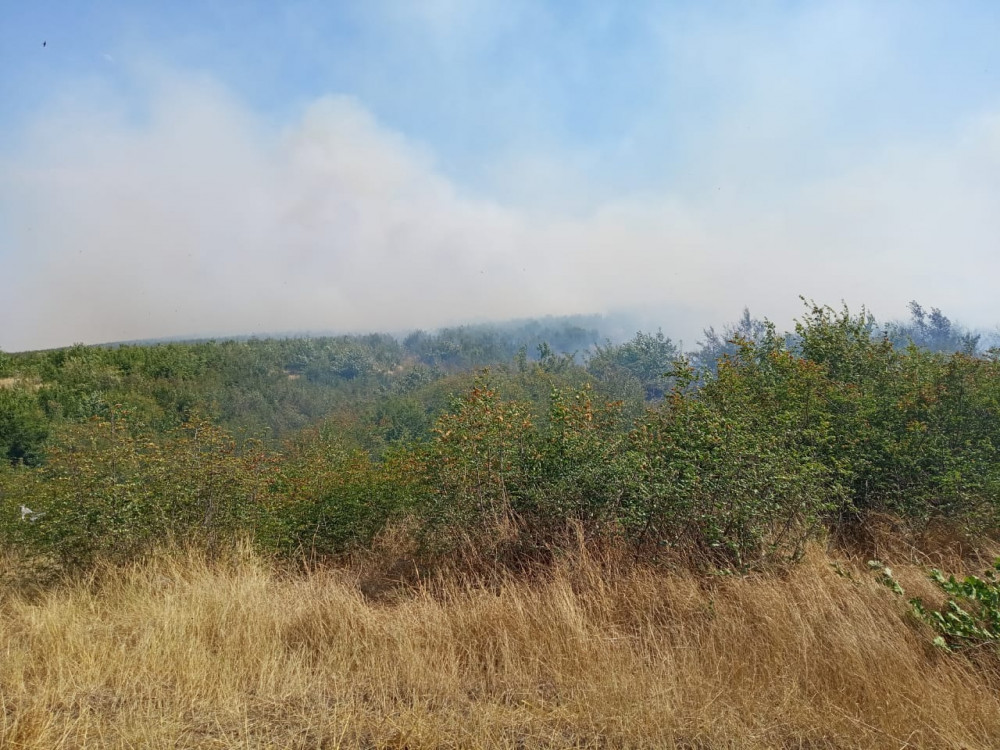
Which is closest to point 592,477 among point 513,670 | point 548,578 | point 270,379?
point 548,578

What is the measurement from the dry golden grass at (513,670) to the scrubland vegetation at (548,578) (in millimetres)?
20

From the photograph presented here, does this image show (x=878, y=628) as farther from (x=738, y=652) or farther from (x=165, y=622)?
(x=165, y=622)

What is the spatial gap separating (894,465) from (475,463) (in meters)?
5.21

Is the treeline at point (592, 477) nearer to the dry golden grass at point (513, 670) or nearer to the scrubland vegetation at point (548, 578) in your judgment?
the scrubland vegetation at point (548, 578)

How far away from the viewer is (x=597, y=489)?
586 cm

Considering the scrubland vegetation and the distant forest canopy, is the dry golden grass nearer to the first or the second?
the scrubland vegetation

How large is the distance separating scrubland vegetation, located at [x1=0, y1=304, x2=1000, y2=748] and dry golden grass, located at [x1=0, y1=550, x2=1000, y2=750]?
2cm

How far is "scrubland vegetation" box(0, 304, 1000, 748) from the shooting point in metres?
2.75

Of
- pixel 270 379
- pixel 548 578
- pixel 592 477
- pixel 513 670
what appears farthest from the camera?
pixel 270 379

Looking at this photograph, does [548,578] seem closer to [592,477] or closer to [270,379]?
[592,477]

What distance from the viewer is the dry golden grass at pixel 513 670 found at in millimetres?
2584

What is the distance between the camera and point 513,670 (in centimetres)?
333

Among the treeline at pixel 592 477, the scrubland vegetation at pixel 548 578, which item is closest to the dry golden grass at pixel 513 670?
the scrubland vegetation at pixel 548 578

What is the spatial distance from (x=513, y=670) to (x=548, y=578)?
71.1 inches
